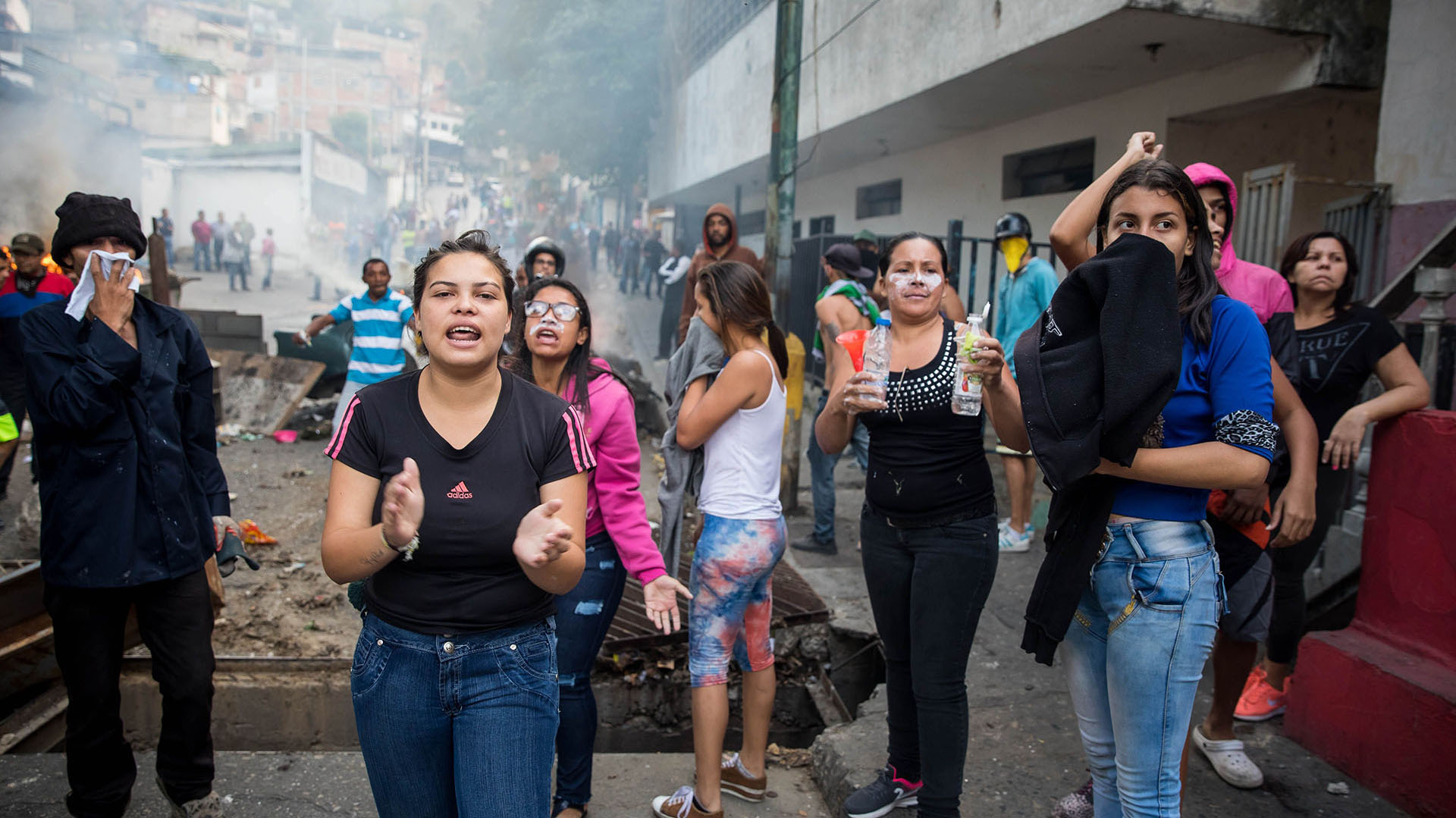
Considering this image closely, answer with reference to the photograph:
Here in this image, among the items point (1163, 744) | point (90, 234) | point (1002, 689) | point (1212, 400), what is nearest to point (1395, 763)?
point (1002, 689)

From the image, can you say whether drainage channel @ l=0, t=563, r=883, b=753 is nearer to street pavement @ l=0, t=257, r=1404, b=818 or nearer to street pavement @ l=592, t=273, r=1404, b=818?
street pavement @ l=592, t=273, r=1404, b=818

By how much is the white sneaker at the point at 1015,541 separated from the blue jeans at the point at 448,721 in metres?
4.44

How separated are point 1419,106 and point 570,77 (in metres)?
21.1

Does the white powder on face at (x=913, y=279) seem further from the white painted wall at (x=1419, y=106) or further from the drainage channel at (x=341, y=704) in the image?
the white painted wall at (x=1419, y=106)

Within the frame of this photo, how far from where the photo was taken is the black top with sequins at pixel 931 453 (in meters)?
2.85

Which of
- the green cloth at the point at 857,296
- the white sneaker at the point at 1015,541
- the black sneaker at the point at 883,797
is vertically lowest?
the black sneaker at the point at 883,797

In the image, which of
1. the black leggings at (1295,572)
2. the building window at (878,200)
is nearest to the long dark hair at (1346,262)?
the black leggings at (1295,572)

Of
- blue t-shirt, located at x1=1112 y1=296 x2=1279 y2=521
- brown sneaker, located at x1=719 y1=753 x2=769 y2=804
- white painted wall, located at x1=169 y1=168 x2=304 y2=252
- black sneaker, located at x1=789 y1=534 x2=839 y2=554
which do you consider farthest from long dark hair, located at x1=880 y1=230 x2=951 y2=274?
white painted wall, located at x1=169 y1=168 x2=304 y2=252

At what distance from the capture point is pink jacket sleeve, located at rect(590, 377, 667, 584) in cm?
289

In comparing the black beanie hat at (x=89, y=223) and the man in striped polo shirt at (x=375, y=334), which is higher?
the black beanie hat at (x=89, y=223)

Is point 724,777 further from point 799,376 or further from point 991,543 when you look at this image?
point 799,376

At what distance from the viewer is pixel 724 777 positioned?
3424mm

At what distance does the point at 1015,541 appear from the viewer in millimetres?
5965

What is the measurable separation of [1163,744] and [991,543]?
845 mm
